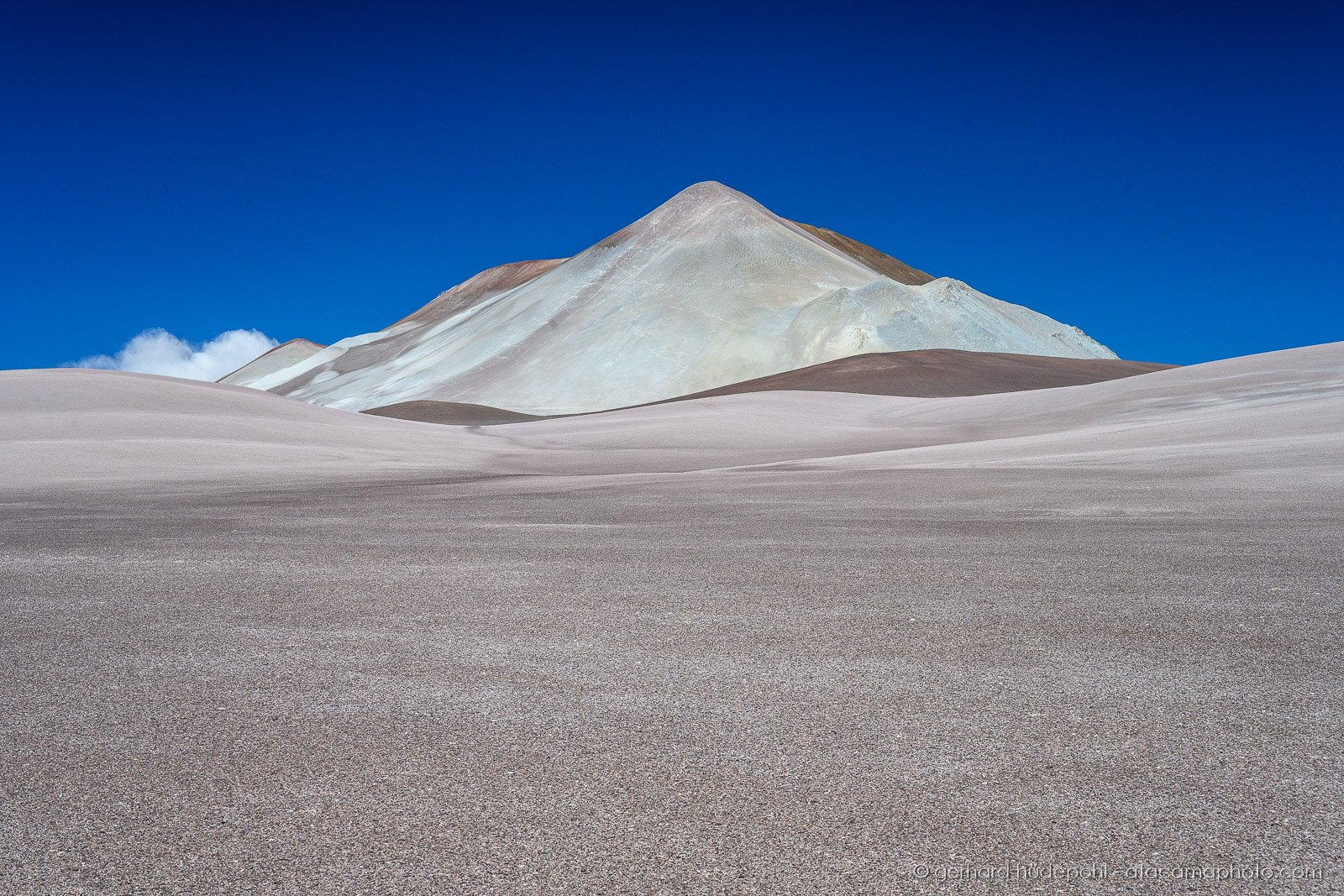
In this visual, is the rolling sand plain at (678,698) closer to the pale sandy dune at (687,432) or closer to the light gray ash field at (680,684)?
the light gray ash field at (680,684)

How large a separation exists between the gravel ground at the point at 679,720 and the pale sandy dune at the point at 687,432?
11920 mm

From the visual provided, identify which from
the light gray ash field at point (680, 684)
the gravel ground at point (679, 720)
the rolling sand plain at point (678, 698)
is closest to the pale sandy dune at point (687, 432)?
the light gray ash field at point (680, 684)

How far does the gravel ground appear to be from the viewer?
10.3 ft

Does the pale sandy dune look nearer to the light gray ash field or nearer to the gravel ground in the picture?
the light gray ash field

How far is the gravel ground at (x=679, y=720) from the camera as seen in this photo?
315cm

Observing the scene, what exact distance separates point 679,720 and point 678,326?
5097 inches

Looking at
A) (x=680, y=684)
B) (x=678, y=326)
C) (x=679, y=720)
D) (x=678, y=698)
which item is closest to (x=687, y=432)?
(x=680, y=684)

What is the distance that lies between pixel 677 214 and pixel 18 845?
165m

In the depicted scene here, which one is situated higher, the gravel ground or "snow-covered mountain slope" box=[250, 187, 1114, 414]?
"snow-covered mountain slope" box=[250, 187, 1114, 414]

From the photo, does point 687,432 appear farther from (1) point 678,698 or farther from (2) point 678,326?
(2) point 678,326

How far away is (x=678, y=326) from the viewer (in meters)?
133

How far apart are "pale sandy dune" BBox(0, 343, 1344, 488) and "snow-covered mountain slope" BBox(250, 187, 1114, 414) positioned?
231 ft

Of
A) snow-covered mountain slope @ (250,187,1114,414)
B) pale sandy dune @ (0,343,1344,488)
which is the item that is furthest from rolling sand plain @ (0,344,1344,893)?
snow-covered mountain slope @ (250,187,1114,414)

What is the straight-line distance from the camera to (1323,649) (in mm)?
5395
